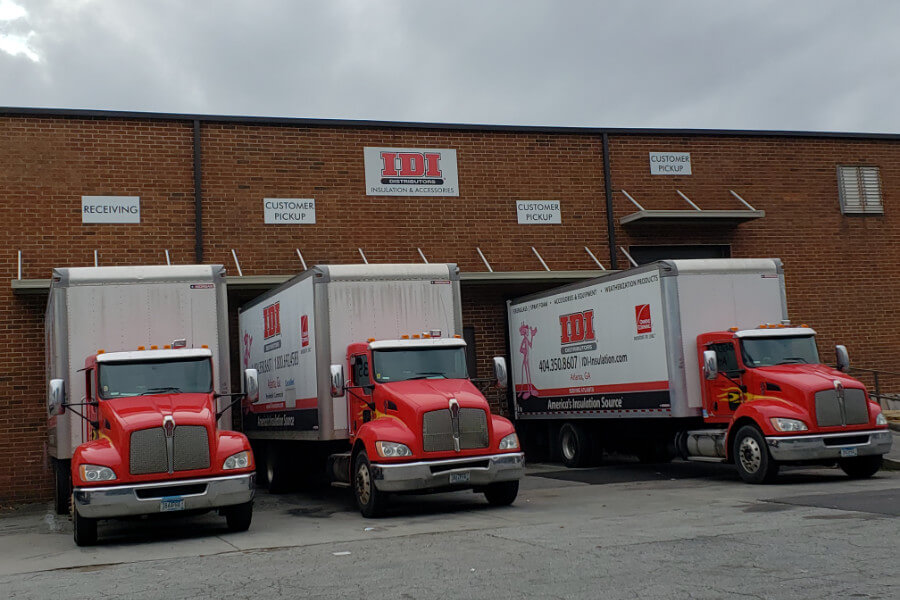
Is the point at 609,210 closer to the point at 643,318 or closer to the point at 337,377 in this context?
the point at 643,318

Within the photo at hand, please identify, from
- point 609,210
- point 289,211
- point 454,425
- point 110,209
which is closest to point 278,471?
point 454,425

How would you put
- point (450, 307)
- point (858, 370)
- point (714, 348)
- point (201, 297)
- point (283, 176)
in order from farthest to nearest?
point (858, 370)
point (283, 176)
point (714, 348)
point (450, 307)
point (201, 297)

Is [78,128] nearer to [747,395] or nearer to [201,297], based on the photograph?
[201,297]

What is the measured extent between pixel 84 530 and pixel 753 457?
9569mm

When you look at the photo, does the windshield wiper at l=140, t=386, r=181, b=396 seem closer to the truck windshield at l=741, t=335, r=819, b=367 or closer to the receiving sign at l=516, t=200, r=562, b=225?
the truck windshield at l=741, t=335, r=819, b=367

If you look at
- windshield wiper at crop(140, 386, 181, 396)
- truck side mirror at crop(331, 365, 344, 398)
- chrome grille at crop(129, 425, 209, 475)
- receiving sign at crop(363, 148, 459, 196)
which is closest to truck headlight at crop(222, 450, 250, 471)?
chrome grille at crop(129, 425, 209, 475)

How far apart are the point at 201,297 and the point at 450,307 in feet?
12.0

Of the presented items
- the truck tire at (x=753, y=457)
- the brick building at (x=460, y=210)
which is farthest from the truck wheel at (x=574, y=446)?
the truck tire at (x=753, y=457)

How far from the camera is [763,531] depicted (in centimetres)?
973

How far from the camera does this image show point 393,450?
12703 mm

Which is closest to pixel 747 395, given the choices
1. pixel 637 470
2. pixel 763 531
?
pixel 637 470

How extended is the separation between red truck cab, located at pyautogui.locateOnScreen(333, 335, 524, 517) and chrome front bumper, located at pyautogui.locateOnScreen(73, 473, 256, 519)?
1843 mm

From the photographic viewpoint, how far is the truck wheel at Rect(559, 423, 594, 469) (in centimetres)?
1931

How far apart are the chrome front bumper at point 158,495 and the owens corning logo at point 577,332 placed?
8.53 m
